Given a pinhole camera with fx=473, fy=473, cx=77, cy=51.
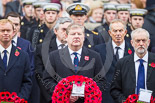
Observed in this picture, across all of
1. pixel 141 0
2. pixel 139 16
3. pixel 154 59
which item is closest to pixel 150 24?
pixel 139 16

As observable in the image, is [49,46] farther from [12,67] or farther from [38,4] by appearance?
[38,4]

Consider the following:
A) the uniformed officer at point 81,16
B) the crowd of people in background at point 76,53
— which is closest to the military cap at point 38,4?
the crowd of people in background at point 76,53

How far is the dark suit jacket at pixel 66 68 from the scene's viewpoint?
8898 millimetres

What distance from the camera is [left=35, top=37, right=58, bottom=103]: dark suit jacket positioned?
9936 mm

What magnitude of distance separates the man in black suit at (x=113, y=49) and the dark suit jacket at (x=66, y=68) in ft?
3.33

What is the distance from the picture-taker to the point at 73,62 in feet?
29.6

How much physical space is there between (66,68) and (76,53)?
36 cm

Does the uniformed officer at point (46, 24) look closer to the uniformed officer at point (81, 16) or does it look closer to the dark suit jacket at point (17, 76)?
the uniformed officer at point (81, 16)

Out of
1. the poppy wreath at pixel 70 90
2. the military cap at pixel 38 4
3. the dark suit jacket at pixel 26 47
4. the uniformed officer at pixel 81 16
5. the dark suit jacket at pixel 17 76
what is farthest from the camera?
the military cap at pixel 38 4

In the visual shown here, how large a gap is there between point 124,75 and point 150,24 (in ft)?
11.4

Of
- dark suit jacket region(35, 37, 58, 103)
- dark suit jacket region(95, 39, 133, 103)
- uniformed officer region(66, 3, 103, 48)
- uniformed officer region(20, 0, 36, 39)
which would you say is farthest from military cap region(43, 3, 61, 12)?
dark suit jacket region(95, 39, 133, 103)

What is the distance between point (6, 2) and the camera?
1617 cm

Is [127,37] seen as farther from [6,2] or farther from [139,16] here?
[6,2]

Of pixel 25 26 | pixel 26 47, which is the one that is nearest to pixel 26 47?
pixel 26 47
